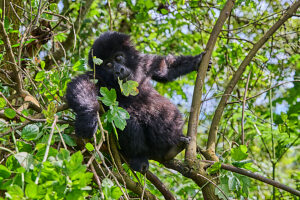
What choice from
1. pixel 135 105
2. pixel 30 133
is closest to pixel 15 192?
pixel 30 133

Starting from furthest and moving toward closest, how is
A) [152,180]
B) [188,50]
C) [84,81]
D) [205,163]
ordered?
[188,50] → [84,81] → [152,180] → [205,163]

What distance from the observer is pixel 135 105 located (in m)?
3.52

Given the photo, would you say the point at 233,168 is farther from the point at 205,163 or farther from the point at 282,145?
the point at 282,145

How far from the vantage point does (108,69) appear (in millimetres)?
3703

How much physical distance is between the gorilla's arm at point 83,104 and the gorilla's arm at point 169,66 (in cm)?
114

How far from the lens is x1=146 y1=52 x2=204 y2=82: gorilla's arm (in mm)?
4145

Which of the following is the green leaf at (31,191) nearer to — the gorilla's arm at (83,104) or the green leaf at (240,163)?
the gorilla's arm at (83,104)

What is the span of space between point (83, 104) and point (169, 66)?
1.70 metres

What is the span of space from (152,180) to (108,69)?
136 centimetres

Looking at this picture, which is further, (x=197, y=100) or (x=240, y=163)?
(x=197, y=100)

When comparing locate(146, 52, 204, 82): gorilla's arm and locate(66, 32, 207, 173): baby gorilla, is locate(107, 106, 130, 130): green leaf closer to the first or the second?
locate(66, 32, 207, 173): baby gorilla

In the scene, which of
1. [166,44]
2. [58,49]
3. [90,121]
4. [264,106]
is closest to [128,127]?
[90,121]

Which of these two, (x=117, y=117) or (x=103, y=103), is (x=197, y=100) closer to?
(x=103, y=103)

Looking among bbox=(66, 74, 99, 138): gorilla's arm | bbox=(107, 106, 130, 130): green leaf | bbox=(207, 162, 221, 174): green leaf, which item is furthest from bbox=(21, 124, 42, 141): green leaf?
bbox=(207, 162, 221, 174): green leaf
